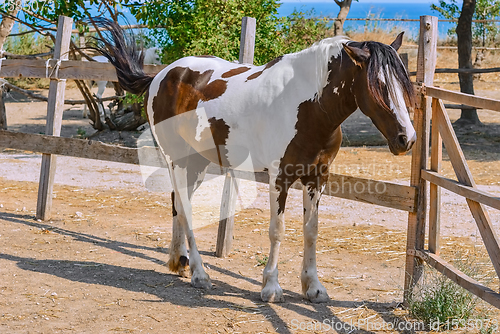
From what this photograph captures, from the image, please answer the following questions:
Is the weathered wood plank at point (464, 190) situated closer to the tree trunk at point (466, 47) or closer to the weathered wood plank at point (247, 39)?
the weathered wood plank at point (247, 39)

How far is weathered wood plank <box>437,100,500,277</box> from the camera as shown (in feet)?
8.74

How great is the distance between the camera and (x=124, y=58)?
14.7 ft

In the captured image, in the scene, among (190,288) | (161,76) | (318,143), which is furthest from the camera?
(161,76)

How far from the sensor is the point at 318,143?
335 cm

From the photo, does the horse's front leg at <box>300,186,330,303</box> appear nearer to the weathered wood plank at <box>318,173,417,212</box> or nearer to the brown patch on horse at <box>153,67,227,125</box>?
the weathered wood plank at <box>318,173,417,212</box>

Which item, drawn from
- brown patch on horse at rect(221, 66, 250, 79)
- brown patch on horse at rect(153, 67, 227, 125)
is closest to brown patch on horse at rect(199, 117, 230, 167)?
brown patch on horse at rect(153, 67, 227, 125)

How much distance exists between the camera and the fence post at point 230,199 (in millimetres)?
4652

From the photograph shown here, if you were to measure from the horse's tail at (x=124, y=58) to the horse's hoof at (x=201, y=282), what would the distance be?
1734 mm

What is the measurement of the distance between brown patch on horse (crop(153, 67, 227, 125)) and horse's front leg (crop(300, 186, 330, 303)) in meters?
1.04

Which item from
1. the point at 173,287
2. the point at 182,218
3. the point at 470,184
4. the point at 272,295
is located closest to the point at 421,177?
the point at 470,184

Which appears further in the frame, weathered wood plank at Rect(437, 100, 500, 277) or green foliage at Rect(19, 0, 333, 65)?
green foliage at Rect(19, 0, 333, 65)

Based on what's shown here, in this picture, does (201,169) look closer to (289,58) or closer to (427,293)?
(289,58)

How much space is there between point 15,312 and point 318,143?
89.2 inches

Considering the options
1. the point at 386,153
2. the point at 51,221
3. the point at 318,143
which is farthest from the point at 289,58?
the point at 386,153
